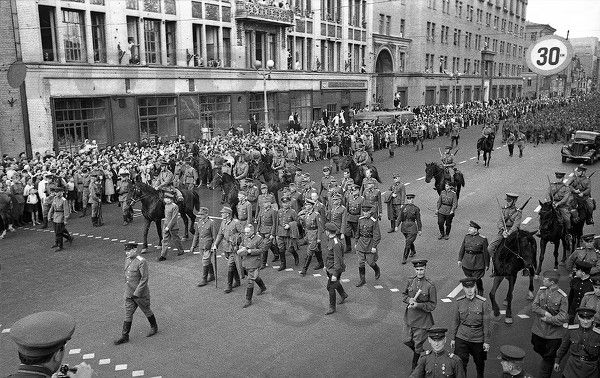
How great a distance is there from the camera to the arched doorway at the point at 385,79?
5853 centimetres

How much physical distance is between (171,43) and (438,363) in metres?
29.9

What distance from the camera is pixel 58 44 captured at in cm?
2612

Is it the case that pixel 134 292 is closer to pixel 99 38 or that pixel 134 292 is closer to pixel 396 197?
pixel 396 197

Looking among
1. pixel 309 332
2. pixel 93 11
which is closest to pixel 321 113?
pixel 93 11

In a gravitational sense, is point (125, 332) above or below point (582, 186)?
below

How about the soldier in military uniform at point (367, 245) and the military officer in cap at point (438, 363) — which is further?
the soldier in military uniform at point (367, 245)

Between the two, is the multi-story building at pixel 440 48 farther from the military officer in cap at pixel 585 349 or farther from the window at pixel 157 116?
the military officer in cap at pixel 585 349

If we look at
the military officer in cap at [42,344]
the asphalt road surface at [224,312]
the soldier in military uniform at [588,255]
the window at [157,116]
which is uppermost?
the window at [157,116]

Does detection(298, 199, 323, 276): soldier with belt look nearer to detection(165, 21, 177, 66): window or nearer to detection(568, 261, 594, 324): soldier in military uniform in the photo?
detection(568, 261, 594, 324): soldier in military uniform

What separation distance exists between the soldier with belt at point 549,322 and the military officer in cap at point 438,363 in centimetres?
216

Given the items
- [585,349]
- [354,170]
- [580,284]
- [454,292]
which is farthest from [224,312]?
[354,170]

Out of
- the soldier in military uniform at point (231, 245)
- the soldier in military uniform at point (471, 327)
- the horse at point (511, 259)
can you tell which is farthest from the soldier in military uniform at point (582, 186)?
the soldier in military uniform at point (231, 245)

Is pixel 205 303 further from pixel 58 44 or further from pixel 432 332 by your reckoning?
pixel 58 44

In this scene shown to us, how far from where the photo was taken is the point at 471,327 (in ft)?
24.6
